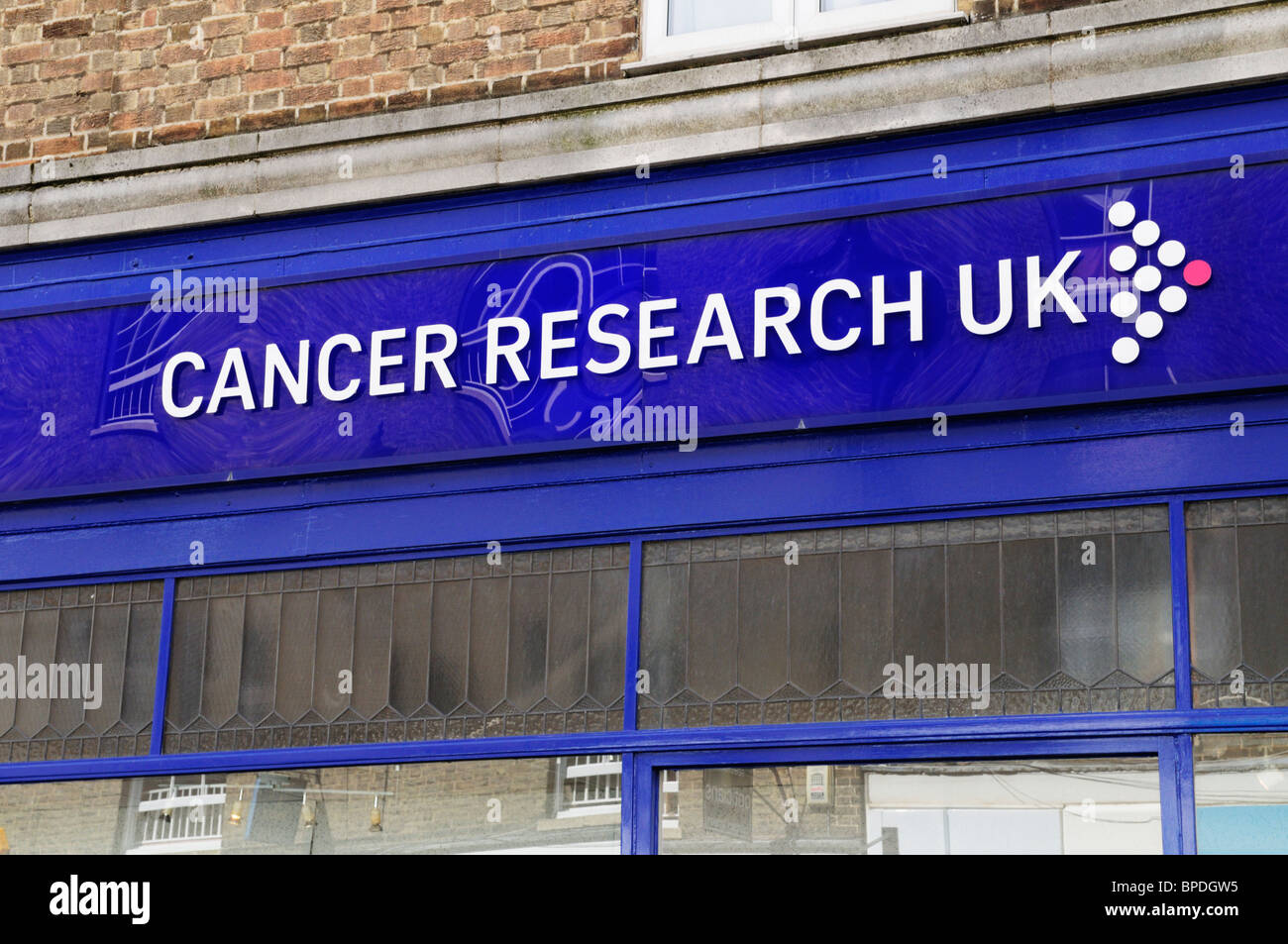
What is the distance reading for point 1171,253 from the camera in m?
7.08

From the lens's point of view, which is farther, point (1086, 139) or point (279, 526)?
point (279, 526)

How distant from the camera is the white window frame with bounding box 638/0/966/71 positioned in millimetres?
7801

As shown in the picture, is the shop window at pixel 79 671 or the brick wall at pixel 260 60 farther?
the brick wall at pixel 260 60

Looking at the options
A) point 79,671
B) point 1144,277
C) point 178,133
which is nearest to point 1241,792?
point 1144,277

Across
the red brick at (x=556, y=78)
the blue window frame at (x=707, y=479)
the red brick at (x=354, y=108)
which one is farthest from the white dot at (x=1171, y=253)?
the red brick at (x=354, y=108)

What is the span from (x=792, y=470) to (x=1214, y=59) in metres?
2.35

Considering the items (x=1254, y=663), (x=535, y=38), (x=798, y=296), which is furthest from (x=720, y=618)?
(x=535, y=38)

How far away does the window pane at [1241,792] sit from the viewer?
643 cm

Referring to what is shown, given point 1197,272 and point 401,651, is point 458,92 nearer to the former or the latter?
point 401,651

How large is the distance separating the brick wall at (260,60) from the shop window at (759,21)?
0.14m

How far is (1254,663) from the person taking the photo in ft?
21.7

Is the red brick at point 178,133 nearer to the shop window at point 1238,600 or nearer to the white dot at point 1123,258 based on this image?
the white dot at point 1123,258

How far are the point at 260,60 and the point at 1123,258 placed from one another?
14.0ft
